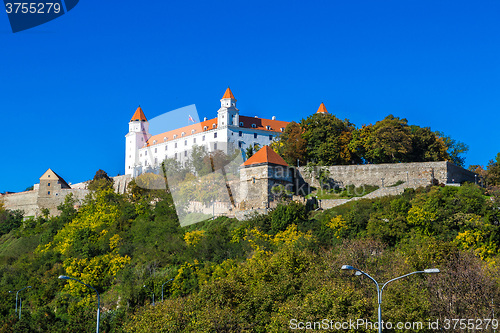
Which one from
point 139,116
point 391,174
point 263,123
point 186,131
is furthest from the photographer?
point 139,116

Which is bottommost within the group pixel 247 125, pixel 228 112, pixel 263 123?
pixel 247 125

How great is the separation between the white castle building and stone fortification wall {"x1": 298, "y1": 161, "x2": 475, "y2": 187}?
24029 millimetres

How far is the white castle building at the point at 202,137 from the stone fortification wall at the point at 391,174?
78.8 ft

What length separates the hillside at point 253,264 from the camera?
27.0 metres

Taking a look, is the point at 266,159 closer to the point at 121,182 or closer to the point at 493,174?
the point at 493,174

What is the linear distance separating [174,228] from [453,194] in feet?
82.1

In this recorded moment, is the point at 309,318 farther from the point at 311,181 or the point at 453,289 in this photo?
the point at 311,181

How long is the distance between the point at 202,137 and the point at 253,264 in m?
50.1

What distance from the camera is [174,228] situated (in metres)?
56.8

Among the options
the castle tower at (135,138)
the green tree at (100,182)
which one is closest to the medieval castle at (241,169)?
the castle tower at (135,138)

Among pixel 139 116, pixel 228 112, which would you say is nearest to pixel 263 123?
pixel 228 112

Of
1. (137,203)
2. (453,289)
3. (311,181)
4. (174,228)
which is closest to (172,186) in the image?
(137,203)

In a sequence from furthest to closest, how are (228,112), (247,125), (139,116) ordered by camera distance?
(139,116), (247,125), (228,112)

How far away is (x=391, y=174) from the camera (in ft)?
183
